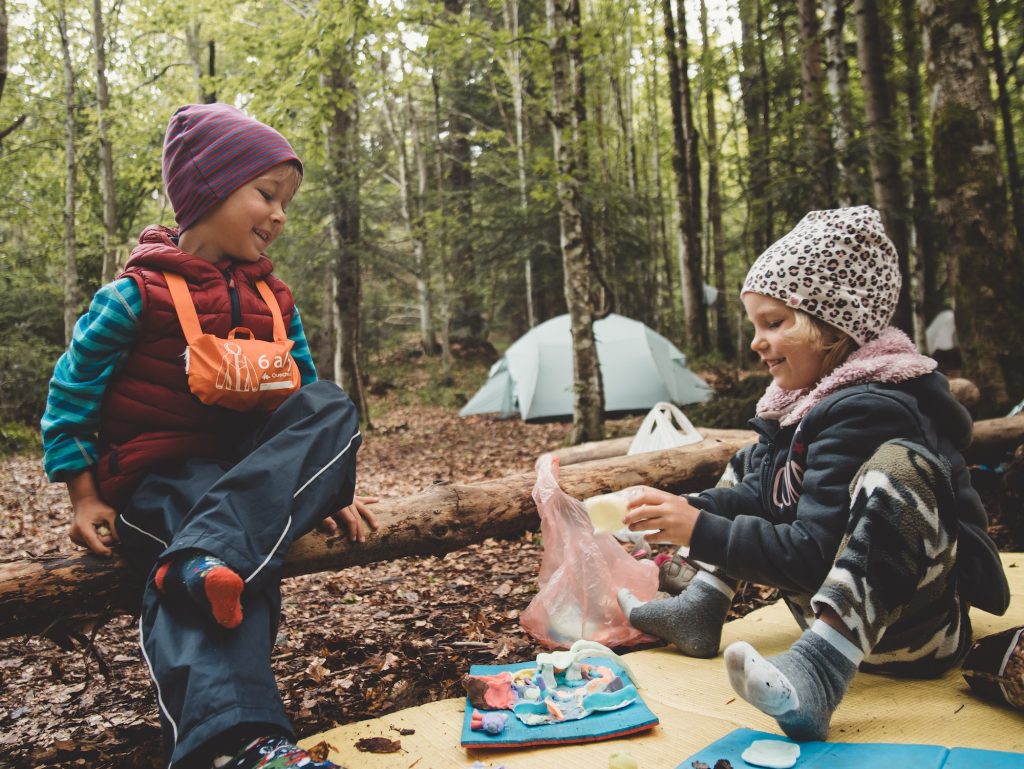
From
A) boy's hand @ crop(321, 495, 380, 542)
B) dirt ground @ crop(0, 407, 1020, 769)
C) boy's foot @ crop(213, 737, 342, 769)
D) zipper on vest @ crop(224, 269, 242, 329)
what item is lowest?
dirt ground @ crop(0, 407, 1020, 769)

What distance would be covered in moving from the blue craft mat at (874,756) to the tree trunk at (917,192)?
8939 millimetres

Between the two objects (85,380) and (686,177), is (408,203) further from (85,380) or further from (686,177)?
(85,380)

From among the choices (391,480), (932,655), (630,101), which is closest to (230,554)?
(932,655)

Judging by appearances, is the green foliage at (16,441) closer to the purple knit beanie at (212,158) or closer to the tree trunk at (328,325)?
the tree trunk at (328,325)

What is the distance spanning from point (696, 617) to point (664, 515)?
0.66 m

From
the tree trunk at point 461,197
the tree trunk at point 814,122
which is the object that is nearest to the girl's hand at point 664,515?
the tree trunk at point 814,122

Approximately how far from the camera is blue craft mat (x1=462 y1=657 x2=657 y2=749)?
188cm

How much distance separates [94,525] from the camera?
81.4 inches

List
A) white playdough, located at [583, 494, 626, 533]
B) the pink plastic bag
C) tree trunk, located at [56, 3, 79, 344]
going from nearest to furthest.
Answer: the pink plastic bag → white playdough, located at [583, 494, 626, 533] → tree trunk, located at [56, 3, 79, 344]

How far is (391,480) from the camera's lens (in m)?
7.26

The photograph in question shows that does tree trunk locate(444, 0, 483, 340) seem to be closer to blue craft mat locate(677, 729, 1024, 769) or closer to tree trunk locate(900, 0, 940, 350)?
tree trunk locate(900, 0, 940, 350)

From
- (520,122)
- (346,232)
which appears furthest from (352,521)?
(520,122)

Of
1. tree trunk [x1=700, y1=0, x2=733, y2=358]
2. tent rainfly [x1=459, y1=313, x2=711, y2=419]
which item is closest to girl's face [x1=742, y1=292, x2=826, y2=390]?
tent rainfly [x1=459, y1=313, x2=711, y2=419]

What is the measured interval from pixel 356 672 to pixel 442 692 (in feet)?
1.37
